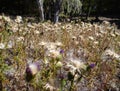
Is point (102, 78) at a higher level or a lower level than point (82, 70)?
lower

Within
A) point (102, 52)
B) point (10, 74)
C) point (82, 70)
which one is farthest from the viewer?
point (102, 52)

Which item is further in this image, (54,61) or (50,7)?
(50,7)

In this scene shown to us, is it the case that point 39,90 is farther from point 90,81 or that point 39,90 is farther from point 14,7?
point 14,7

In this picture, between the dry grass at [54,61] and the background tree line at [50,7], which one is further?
the background tree line at [50,7]

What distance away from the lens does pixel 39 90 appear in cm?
267

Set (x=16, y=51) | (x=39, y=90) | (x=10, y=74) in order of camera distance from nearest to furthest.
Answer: (x=39, y=90), (x=10, y=74), (x=16, y=51)

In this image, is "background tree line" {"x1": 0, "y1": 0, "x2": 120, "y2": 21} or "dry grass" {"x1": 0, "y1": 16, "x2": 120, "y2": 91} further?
"background tree line" {"x1": 0, "y1": 0, "x2": 120, "y2": 21}

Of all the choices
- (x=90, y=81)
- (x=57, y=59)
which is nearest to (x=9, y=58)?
(x=90, y=81)

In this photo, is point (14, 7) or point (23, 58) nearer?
point (23, 58)

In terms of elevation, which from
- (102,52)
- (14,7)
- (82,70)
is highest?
(82,70)

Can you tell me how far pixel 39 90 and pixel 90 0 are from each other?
88.7 feet

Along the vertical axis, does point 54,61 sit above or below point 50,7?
above

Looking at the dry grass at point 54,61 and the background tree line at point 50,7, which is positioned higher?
the dry grass at point 54,61

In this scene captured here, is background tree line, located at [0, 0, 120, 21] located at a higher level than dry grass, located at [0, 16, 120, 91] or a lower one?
lower
